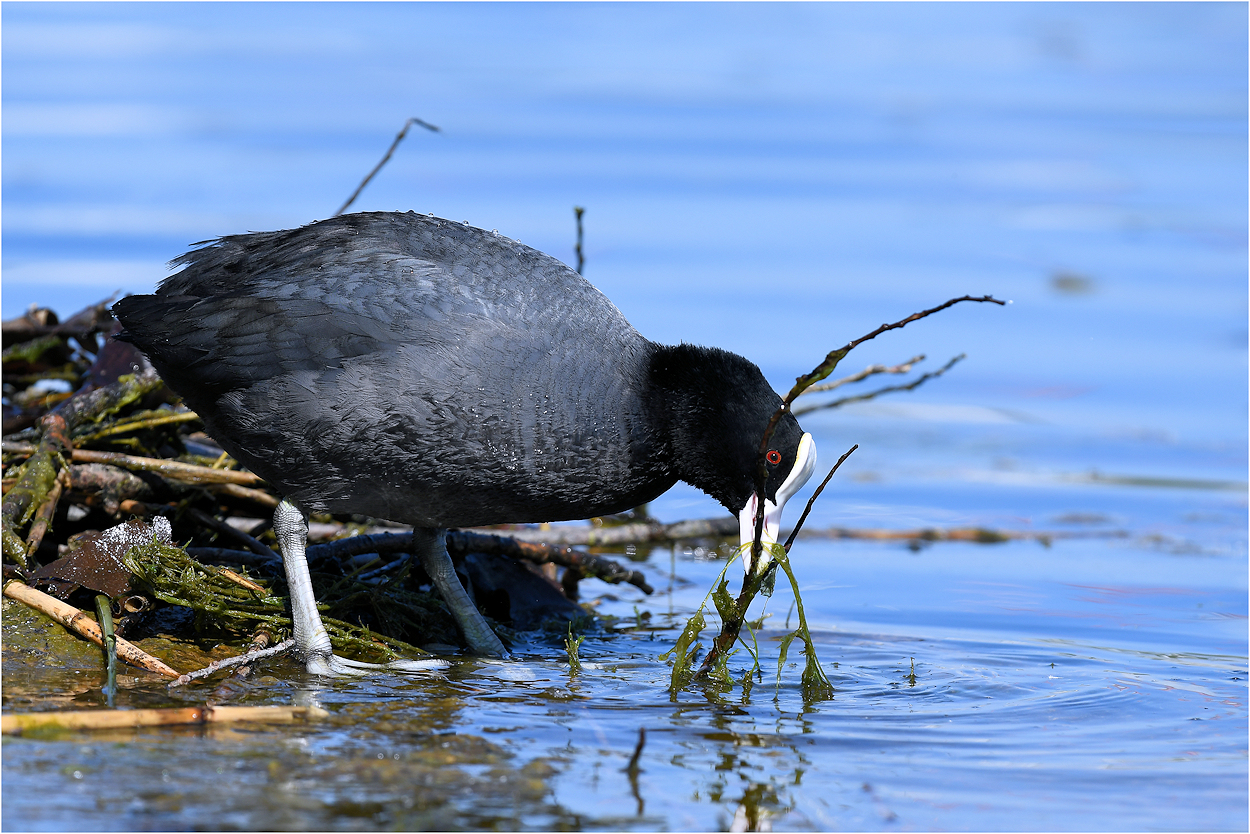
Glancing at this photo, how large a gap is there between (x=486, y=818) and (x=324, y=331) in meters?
1.81

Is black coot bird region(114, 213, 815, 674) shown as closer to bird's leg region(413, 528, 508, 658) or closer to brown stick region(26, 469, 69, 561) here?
bird's leg region(413, 528, 508, 658)

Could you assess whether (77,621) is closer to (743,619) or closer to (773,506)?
(743,619)

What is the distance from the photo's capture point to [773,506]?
452 cm

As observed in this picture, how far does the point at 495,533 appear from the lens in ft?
18.8

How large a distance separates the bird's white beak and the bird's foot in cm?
101

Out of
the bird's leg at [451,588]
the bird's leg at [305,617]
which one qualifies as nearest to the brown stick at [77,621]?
the bird's leg at [305,617]

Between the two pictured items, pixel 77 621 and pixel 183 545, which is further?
pixel 183 545


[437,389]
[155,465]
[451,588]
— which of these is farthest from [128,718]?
[155,465]

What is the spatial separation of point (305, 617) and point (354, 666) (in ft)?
0.70

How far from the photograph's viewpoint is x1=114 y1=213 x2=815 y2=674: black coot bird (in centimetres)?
429

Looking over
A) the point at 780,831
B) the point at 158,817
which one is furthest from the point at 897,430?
the point at 158,817

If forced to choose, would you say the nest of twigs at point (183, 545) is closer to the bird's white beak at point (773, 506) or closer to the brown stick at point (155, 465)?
the brown stick at point (155, 465)

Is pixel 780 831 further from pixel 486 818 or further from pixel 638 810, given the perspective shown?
pixel 486 818

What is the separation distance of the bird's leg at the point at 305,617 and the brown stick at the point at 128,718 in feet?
2.28
